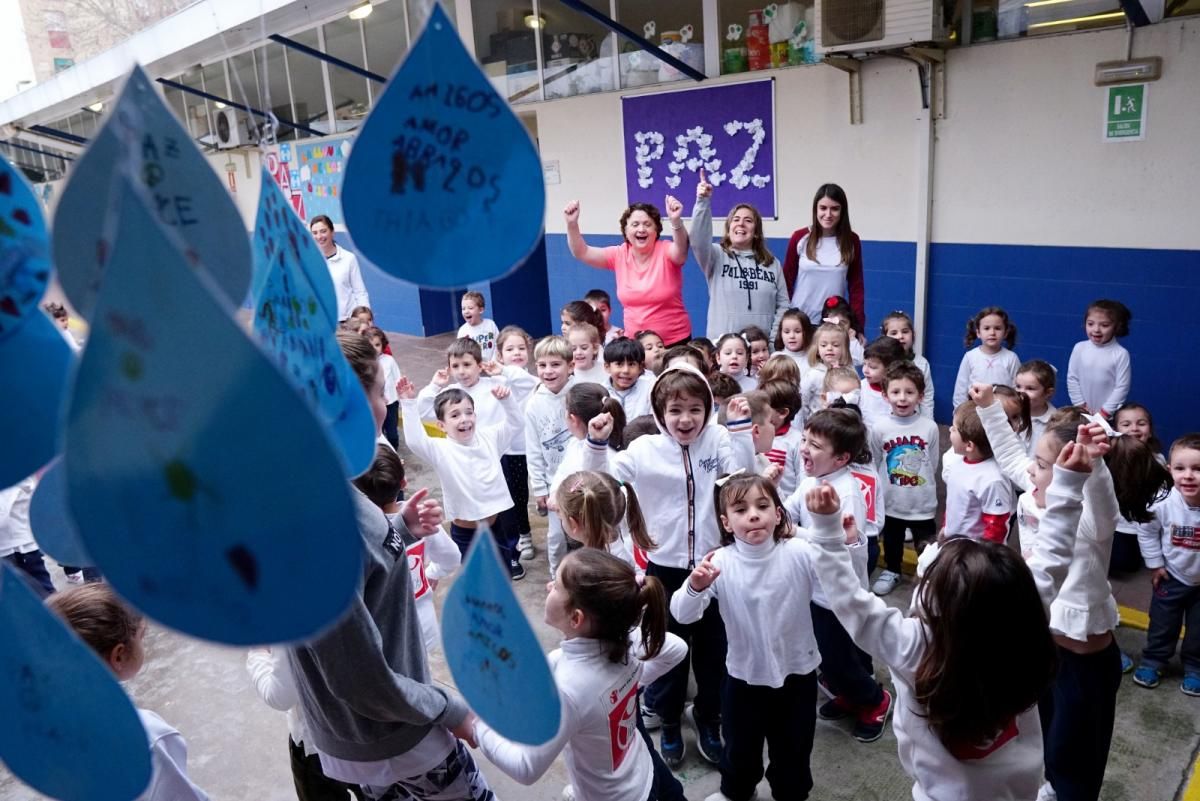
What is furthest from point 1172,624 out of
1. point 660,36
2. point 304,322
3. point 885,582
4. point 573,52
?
point 573,52

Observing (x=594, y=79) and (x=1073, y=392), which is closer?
(x=1073, y=392)

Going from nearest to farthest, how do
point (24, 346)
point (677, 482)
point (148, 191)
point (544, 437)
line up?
point (148, 191), point (24, 346), point (677, 482), point (544, 437)

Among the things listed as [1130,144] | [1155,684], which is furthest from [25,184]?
[1130,144]

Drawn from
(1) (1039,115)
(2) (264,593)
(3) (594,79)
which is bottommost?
(2) (264,593)

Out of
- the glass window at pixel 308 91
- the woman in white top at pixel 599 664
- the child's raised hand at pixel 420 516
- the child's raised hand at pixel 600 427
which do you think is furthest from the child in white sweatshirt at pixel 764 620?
the glass window at pixel 308 91

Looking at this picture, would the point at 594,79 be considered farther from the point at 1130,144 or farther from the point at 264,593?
the point at 264,593

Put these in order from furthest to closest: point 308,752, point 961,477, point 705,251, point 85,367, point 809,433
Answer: point 705,251 → point 961,477 → point 809,433 → point 308,752 → point 85,367

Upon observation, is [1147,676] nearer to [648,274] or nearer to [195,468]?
[648,274]

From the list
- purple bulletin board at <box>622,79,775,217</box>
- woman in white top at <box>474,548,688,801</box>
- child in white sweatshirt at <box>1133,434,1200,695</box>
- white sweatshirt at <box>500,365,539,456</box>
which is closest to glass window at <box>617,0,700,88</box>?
purple bulletin board at <box>622,79,775,217</box>

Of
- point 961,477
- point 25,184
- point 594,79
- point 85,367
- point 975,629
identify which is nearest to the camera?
point 85,367

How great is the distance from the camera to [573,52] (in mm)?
8273

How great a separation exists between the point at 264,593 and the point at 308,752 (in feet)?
5.95

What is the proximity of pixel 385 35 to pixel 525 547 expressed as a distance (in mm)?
7303

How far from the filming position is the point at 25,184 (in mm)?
1008
